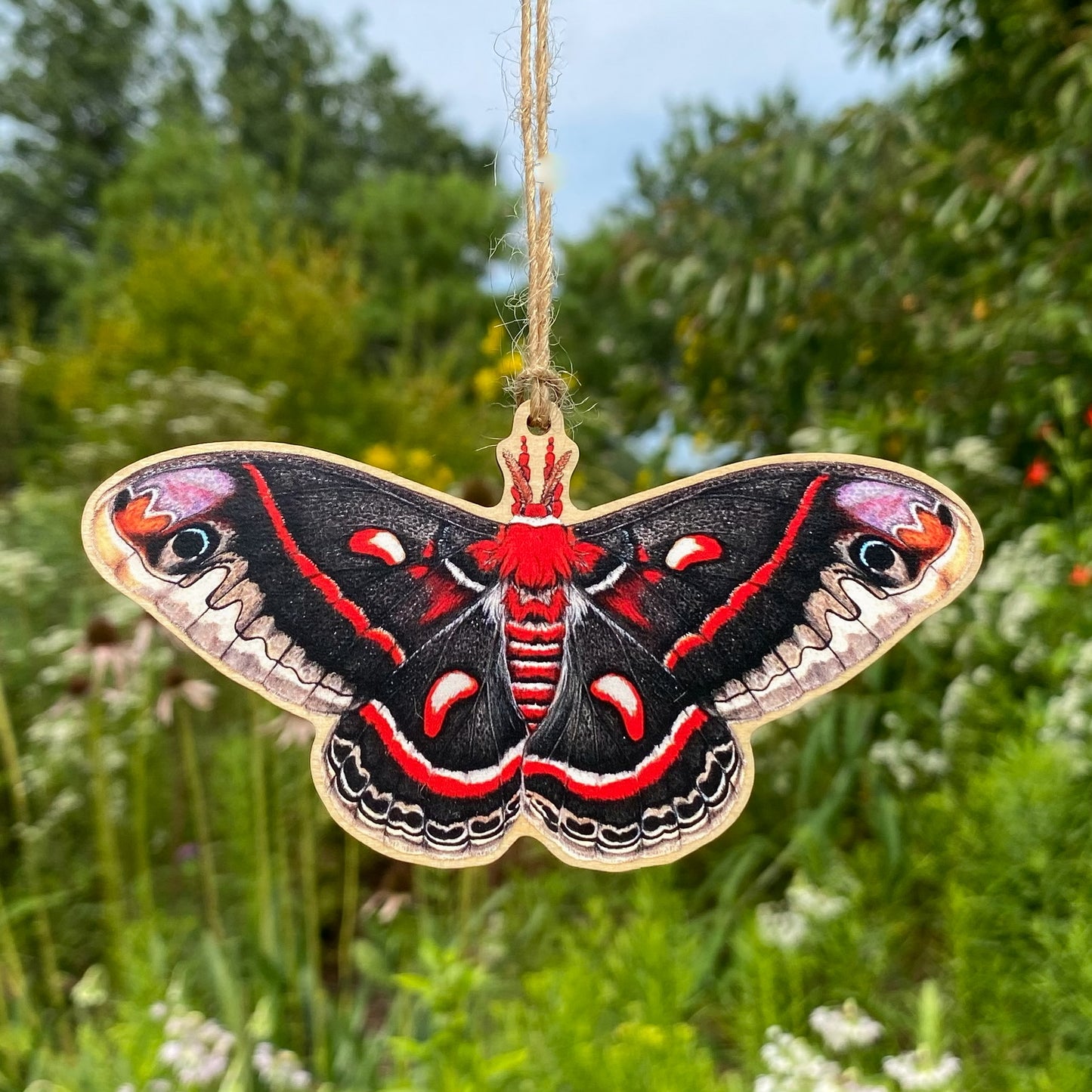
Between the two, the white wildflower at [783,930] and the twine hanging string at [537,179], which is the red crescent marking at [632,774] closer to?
the twine hanging string at [537,179]

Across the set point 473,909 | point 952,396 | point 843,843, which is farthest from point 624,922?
point 952,396

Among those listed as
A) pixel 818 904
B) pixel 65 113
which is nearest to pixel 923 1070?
pixel 818 904

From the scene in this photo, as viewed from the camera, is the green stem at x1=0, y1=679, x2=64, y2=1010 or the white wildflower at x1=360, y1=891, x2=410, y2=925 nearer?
the green stem at x1=0, y1=679, x2=64, y2=1010

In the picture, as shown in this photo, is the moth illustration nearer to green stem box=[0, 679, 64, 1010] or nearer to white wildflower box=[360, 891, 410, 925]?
green stem box=[0, 679, 64, 1010]

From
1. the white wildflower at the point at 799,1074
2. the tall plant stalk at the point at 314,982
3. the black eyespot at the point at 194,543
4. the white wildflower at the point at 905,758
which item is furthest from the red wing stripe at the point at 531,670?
the white wildflower at the point at 905,758

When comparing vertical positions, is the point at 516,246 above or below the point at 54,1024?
above

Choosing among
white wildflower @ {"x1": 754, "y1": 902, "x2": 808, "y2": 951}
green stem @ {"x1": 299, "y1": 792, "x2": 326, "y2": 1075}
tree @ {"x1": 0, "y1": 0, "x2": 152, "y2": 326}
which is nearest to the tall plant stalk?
green stem @ {"x1": 299, "y1": 792, "x2": 326, "y2": 1075}

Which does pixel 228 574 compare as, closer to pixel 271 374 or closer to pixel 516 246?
pixel 516 246

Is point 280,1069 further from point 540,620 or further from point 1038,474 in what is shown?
point 1038,474
